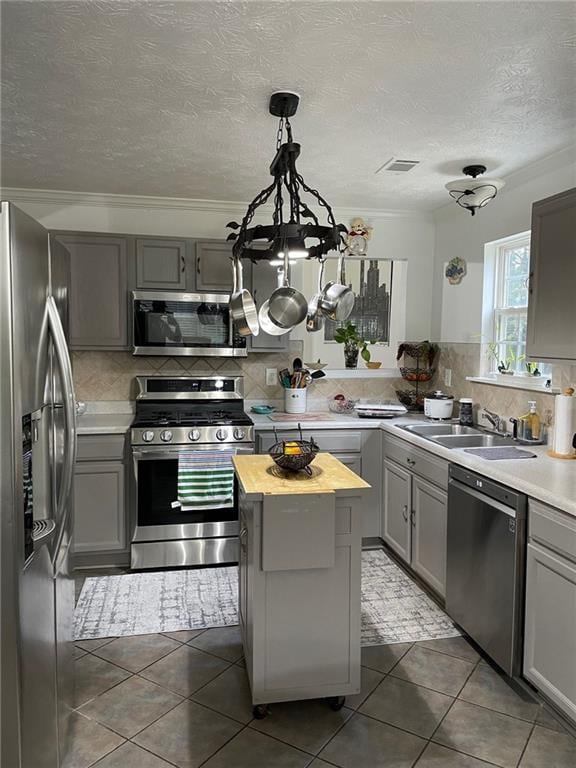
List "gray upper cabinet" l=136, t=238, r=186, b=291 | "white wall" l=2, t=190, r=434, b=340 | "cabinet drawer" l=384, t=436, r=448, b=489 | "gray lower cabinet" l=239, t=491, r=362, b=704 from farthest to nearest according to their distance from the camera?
"white wall" l=2, t=190, r=434, b=340 → "gray upper cabinet" l=136, t=238, r=186, b=291 → "cabinet drawer" l=384, t=436, r=448, b=489 → "gray lower cabinet" l=239, t=491, r=362, b=704

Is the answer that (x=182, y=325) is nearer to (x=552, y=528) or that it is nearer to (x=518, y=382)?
(x=518, y=382)

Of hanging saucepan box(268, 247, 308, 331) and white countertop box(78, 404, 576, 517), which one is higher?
hanging saucepan box(268, 247, 308, 331)

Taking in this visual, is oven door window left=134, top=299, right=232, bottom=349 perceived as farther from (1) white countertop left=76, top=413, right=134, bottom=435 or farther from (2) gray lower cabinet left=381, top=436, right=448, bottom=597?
(2) gray lower cabinet left=381, top=436, right=448, bottom=597

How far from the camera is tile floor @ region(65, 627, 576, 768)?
6.58 ft

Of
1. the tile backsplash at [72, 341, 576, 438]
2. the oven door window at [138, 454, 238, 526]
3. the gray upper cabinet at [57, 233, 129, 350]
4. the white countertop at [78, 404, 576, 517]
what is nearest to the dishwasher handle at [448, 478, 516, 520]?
the white countertop at [78, 404, 576, 517]

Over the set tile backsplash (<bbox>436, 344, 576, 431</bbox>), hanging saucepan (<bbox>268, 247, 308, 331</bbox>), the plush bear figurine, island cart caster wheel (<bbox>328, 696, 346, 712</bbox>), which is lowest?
island cart caster wheel (<bbox>328, 696, 346, 712</bbox>)

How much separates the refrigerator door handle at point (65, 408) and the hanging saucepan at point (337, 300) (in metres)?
1.04

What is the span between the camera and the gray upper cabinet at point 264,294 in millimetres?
4020

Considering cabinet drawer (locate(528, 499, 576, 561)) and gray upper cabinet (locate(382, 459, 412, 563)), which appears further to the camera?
gray upper cabinet (locate(382, 459, 412, 563))

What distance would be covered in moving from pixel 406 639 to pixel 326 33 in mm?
2676

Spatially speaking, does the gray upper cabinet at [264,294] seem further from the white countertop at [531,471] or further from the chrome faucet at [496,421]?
the chrome faucet at [496,421]

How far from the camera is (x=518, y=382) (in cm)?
340

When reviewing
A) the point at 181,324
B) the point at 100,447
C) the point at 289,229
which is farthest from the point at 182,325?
the point at 289,229

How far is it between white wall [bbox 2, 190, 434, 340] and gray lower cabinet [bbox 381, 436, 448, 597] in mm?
1378
